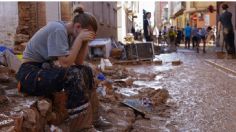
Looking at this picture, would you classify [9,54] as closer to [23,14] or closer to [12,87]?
[12,87]

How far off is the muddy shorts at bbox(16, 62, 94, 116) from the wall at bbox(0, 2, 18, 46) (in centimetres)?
653

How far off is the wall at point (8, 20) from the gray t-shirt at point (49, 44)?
253 inches

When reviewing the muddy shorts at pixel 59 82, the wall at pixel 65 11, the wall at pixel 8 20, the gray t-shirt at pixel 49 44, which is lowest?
the muddy shorts at pixel 59 82

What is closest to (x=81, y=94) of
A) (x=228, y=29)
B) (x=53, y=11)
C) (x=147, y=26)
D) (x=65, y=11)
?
(x=53, y=11)

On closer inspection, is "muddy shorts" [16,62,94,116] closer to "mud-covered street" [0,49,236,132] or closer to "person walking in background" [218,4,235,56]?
"mud-covered street" [0,49,236,132]

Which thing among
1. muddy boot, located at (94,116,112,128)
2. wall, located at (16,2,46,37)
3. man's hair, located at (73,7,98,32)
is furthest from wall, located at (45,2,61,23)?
man's hair, located at (73,7,98,32)

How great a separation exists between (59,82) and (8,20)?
7.09 metres

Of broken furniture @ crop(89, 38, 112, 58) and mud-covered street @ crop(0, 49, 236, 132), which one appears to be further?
broken furniture @ crop(89, 38, 112, 58)

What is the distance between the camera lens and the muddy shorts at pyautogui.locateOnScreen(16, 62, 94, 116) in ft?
12.3

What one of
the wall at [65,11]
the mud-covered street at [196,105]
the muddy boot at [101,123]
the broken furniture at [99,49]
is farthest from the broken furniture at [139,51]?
the muddy boot at [101,123]

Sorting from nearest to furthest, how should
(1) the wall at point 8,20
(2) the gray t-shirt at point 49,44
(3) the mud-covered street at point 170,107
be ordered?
1. (2) the gray t-shirt at point 49,44
2. (3) the mud-covered street at point 170,107
3. (1) the wall at point 8,20

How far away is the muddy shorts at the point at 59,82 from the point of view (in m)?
3.76

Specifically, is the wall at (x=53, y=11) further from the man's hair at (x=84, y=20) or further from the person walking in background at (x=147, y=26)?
the man's hair at (x=84, y=20)

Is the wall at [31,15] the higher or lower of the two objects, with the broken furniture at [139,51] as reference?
higher
